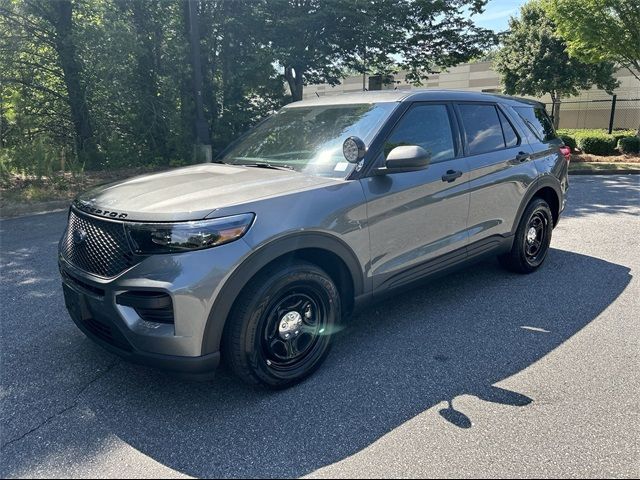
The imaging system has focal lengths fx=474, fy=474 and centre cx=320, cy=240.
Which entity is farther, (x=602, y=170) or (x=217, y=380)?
(x=602, y=170)

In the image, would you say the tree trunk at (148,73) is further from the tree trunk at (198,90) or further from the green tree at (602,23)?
the green tree at (602,23)

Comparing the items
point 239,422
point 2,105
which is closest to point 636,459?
point 239,422

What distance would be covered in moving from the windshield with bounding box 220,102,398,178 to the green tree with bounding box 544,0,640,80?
41.1ft

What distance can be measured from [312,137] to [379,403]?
6.39ft

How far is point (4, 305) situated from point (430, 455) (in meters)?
3.80

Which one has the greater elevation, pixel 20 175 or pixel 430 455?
pixel 20 175

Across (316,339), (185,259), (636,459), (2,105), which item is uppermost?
(2,105)

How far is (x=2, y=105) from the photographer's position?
1059 centimetres

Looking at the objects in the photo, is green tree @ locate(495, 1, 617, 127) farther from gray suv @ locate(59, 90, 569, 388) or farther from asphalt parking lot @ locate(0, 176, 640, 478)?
asphalt parking lot @ locate(0, 176, 640, 478)

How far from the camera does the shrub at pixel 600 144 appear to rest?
51.9 feet

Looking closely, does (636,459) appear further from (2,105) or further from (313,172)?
(2,105)

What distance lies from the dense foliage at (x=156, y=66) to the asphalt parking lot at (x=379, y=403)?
7830mm

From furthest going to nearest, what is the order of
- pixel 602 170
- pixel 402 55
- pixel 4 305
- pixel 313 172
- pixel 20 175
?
pixel 402 55 < pixel 602 170 < pixel 20 175 < pixel 4 305 < pixel 313 172

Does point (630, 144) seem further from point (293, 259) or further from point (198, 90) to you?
point (293, 259)
